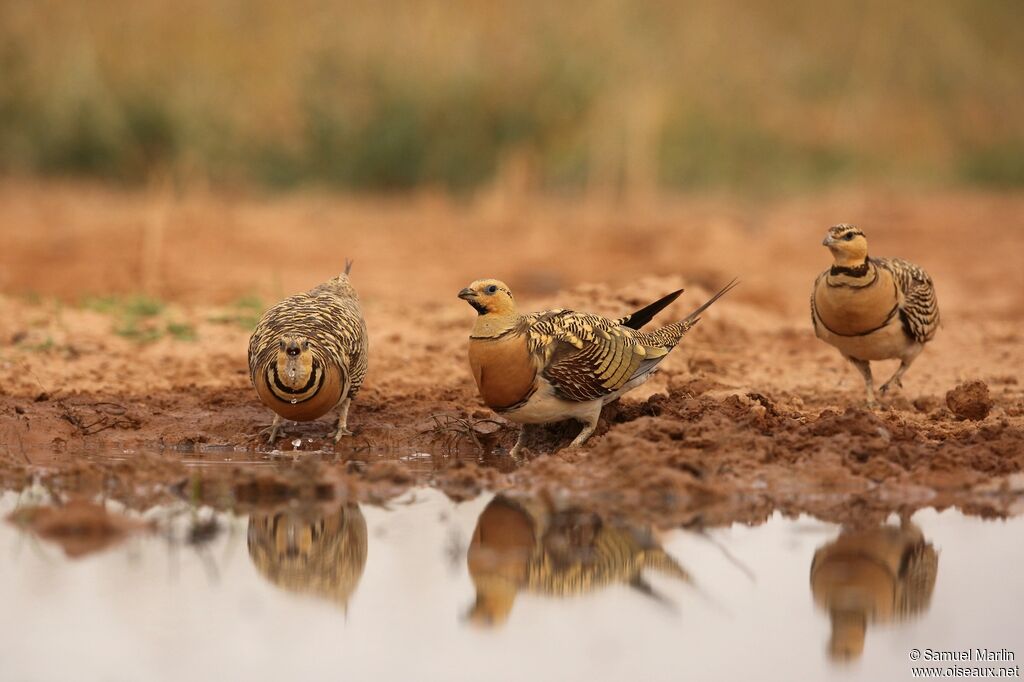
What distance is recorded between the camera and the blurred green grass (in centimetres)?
1384

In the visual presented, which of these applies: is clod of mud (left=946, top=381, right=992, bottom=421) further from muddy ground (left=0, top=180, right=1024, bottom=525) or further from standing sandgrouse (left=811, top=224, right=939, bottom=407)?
standing sandgrouse (left=811, top=224, right=939, bottom=407)

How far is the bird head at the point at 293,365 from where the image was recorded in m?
6.35

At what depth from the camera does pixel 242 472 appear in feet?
18.6

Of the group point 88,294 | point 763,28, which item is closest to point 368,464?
point 88,294

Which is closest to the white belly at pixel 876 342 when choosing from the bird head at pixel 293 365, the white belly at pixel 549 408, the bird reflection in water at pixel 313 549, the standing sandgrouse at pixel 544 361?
the standing sandgrouse at pixel 544 361

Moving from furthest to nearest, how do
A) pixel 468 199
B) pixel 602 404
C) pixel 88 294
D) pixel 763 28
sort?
pixel 763 28 → pixel 468 199 → pixel 88 294 → pixel 602 404

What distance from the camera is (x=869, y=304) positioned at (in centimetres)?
736

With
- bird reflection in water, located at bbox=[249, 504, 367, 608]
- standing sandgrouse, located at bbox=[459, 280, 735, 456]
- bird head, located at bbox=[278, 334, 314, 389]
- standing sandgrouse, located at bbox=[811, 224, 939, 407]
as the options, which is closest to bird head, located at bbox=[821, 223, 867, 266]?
standing sandgrouse, located at bbox=[811, 224, 939, 407]

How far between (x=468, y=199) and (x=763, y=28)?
722 cm

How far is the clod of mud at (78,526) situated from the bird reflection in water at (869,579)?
2.41 meters

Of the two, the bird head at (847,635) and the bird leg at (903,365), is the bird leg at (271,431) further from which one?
the bird head at (847,635)

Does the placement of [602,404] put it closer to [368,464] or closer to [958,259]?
[368,464]

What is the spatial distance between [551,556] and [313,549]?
83 cm

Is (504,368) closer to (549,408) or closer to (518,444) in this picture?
(549,408)
